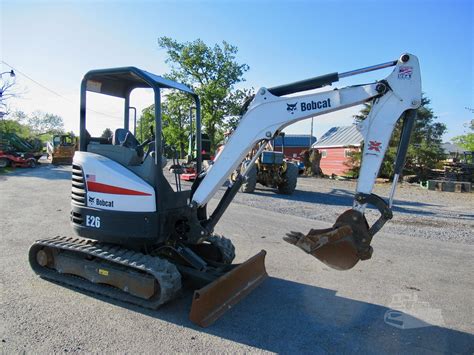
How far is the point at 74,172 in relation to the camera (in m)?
5.07

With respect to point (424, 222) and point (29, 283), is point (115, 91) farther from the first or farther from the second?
point (424, 222)

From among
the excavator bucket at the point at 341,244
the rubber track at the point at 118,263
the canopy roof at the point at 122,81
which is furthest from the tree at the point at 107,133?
the excavator bucket at the point at 341,244

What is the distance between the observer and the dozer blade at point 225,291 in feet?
13.5

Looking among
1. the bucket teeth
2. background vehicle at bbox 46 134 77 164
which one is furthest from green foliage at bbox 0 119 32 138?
the bucket teeth

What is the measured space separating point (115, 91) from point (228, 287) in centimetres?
315

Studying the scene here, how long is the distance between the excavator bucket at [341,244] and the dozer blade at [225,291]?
997 millimetres

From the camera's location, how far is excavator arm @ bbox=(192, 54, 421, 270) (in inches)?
159

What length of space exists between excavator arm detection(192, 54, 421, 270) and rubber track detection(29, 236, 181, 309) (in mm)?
1369

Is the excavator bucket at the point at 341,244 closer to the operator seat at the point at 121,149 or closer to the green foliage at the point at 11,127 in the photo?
the operator seat at the point at 121,149

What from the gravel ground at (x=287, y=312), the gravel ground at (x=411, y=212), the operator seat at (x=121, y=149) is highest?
the operator seat at (x=121, y=149)

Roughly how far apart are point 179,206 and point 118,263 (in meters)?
0.99

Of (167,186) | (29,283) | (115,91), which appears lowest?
(29,283)

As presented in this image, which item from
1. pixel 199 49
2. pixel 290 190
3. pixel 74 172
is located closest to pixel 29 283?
pixel 74 172

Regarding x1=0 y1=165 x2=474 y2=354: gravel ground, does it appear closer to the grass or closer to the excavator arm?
the excavator arm
